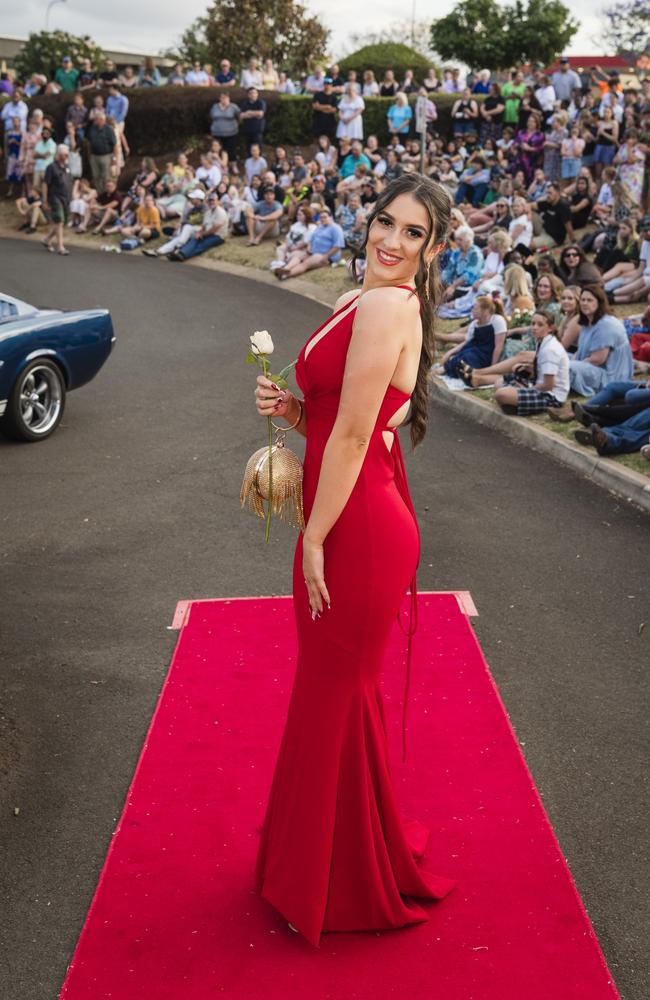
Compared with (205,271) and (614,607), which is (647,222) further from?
(614,607)

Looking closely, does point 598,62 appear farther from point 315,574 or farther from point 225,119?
point 315,574

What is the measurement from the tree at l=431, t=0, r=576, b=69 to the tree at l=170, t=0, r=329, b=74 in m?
7.14

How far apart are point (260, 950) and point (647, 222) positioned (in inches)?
A: 544

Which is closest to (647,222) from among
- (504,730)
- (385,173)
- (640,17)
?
(385,173)

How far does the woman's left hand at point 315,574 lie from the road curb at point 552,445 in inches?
224

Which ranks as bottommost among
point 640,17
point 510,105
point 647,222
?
point 647,222

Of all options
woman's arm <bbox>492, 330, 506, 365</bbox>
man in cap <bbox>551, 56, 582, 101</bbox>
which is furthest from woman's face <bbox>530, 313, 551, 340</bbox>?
man in cap <bbox>551, 56, 582, 101</bbox>

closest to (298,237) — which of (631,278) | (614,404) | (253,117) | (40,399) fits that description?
→ (253,117)

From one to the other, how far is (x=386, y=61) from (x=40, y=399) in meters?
31.6

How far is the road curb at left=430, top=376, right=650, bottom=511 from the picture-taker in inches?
346

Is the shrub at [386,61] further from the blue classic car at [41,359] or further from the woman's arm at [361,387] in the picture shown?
the woman's arm at [361,387]

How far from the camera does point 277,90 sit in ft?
99.6

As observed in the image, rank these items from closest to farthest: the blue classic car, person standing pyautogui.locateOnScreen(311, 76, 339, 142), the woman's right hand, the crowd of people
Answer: the woman's right hand, the blue classic car, the crowd of people, person standing pyautogui.locateOnScreen(311, 76, 339, 142)

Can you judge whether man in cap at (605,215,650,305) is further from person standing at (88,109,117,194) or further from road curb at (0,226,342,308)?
person standing at (88,109,117,194)
